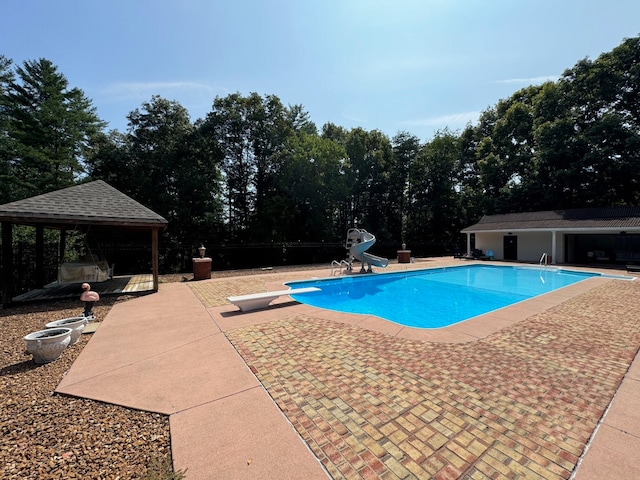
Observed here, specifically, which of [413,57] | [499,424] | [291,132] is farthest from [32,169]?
[499,424]

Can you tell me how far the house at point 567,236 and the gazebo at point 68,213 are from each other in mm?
20591

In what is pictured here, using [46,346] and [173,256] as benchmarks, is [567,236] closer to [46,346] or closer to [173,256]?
[173,256]

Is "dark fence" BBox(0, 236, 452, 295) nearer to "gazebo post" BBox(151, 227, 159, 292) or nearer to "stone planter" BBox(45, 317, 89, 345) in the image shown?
"gazebo post" BBox(151, 227, 159, 292)

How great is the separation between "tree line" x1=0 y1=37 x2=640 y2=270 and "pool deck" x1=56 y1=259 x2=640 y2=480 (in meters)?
11.4

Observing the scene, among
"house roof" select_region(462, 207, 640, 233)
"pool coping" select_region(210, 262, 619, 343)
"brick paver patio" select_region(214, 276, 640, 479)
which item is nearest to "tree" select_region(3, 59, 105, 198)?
"pool coping" select_region(210, 262, 619, 343)

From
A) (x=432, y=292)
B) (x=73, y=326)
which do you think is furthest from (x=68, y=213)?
(x=432, y=292)

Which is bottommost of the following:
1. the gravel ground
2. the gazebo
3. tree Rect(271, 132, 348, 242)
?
the gravel ground

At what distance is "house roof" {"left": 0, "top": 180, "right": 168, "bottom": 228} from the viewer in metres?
6.58

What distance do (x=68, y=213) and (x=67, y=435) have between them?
684 cm

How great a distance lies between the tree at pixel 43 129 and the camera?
15.5 meters

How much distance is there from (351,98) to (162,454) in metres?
17.8

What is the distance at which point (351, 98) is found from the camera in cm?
1636

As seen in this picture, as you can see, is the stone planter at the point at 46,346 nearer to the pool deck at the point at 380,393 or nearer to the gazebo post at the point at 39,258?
the pool deck at the point at 380,393

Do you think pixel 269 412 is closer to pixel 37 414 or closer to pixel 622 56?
pixel 37 414
